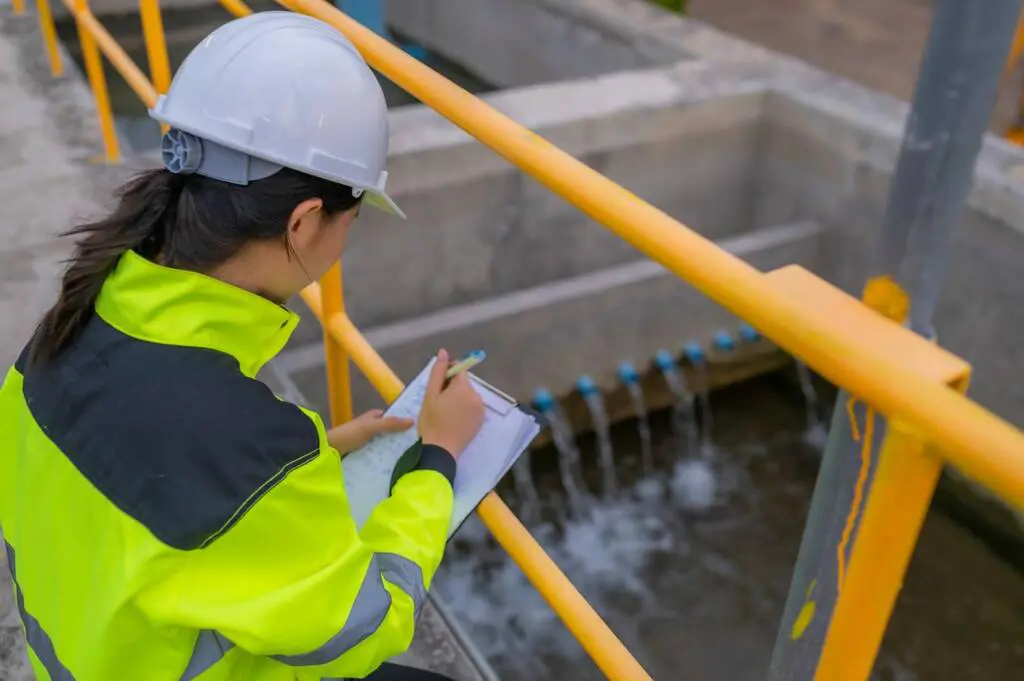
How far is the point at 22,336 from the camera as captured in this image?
7.31 ft

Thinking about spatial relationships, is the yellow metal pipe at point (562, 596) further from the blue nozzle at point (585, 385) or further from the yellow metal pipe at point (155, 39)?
the blue nozzle at point (585, 385)

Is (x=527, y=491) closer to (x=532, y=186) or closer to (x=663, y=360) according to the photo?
(x=663, y=360)

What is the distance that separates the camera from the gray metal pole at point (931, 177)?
2.32ft

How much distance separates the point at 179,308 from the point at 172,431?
126mm

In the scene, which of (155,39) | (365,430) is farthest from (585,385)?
(365,430)

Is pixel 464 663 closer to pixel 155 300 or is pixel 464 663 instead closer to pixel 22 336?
pixel 155 300

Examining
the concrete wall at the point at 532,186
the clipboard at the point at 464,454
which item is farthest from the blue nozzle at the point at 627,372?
the clipboard at the point at 464,454

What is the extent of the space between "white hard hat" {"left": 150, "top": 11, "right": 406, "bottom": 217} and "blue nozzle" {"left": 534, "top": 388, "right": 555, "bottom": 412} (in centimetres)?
258

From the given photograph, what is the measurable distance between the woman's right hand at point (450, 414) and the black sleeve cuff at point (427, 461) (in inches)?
0.5

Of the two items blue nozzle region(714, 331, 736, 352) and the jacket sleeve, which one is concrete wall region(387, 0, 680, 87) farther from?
the jacket sleeve

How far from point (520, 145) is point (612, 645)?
61 cm

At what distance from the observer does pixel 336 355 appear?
5.74 ft

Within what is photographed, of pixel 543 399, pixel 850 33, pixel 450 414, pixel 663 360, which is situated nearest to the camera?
pixel 450 414

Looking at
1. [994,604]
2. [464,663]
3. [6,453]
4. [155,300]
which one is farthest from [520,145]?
[994,604]
